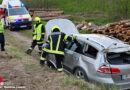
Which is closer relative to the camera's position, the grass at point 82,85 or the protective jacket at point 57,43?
the grass at point 82,85

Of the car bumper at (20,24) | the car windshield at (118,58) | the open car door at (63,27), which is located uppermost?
the open car door at (63,27)

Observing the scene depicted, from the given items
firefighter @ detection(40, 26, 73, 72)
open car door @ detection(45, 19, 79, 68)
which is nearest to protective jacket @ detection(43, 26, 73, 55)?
firefighter @ detection(40, 26, 73, 72)

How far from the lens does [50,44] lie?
21.9ft

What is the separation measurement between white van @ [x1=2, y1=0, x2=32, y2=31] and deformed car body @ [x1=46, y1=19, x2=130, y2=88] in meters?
12.3

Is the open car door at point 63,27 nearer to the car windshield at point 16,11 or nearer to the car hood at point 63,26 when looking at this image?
the car hood at point 63,26

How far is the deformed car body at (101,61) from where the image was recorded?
5.21 m

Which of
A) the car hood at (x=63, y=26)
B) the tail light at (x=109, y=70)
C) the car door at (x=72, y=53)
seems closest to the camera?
the tail light at (x=109, y=70)

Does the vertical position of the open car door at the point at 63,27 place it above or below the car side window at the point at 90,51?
above

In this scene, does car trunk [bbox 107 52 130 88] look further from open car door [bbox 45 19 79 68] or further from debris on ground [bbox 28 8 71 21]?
debris on ground [bbox 28 8 71 21]

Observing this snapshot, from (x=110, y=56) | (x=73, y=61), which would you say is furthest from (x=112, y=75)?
(x=73, y=61)

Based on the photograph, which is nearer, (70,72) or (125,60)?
(125,60)

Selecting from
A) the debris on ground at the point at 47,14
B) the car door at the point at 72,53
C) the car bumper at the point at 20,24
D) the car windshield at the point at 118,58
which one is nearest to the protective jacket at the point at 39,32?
the car door at the point at 72,53

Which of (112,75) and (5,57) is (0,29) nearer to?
(5,57)

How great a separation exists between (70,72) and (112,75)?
1608 millimetres
